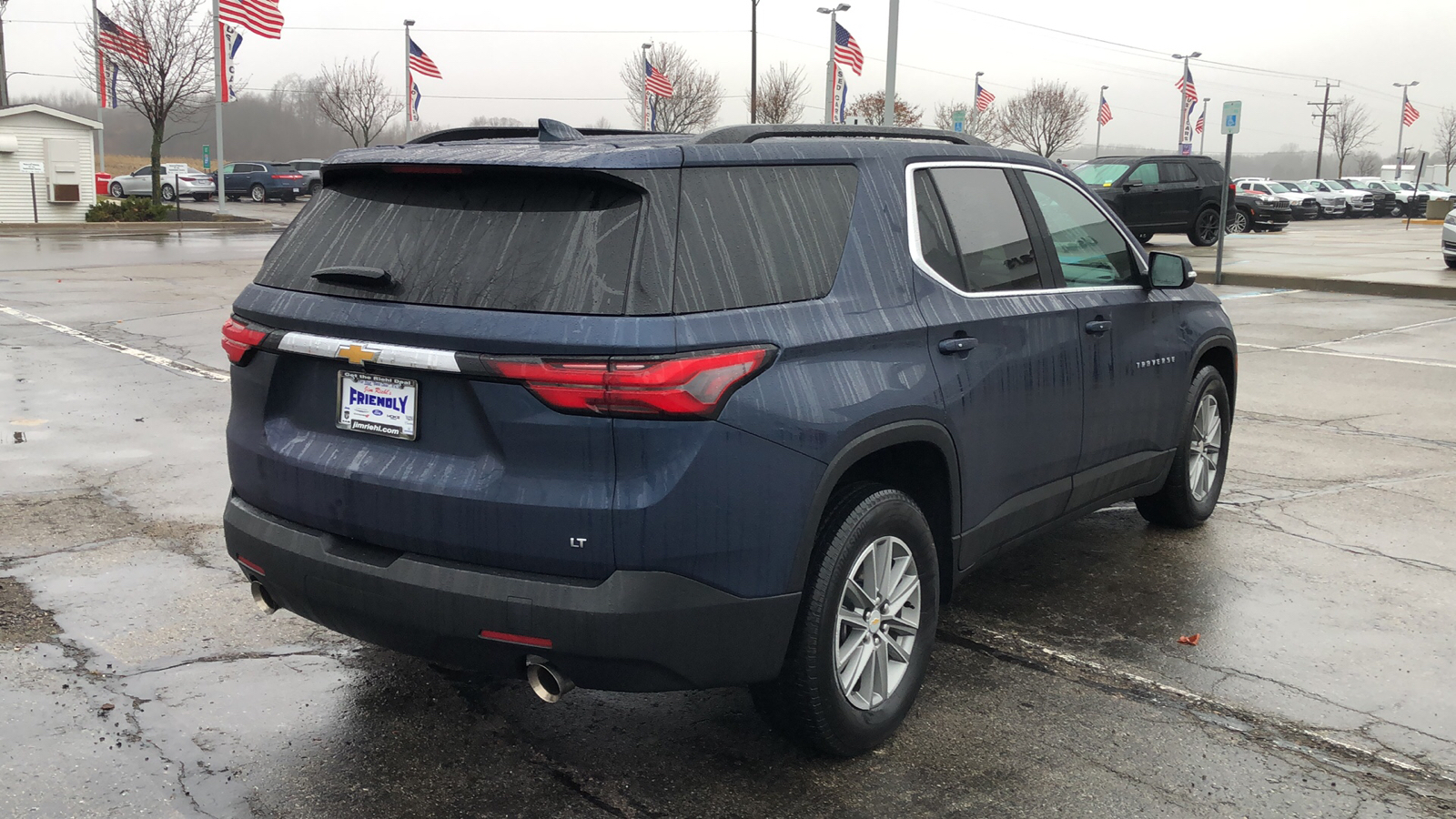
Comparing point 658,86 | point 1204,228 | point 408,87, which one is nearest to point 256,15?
point 408,87

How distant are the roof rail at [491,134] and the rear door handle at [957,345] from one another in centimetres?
121

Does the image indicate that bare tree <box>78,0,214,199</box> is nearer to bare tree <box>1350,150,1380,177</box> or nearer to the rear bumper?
the rear bumper

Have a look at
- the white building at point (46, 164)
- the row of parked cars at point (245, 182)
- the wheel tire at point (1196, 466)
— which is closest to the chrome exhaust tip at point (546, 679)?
the wheel tire at point (1196, 466)

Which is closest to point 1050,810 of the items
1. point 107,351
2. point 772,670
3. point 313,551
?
point 772,670

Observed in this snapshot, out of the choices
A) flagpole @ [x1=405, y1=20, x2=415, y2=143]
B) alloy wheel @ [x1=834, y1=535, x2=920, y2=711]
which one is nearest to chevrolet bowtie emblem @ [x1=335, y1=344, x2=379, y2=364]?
alloy wheel @ [x1=834, y1=535, x2=920, y2=711]

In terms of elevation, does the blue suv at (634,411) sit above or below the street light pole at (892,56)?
below

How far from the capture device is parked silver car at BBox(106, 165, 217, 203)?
157 feet

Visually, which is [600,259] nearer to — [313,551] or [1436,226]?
[313,551]

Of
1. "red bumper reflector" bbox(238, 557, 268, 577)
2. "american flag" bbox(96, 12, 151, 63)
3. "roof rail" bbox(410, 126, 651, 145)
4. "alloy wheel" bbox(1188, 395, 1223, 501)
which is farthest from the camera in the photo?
"american flag" bbox(96, 12, 151, 63)

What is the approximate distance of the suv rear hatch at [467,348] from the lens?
2834 mm

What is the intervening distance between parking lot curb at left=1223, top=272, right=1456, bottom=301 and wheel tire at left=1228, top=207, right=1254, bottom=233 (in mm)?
16194

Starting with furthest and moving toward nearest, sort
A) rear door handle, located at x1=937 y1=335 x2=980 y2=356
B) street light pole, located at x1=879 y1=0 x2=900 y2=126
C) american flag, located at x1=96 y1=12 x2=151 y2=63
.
Answer: american flag, located at x1=96 y1=12 x2=151 y2=63
street light pole, located at x1=879 y1=0 x2=900 y2=126
rear door handle, located at x1=937 y1=335 x2=980 y2=356

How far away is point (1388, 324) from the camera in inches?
570

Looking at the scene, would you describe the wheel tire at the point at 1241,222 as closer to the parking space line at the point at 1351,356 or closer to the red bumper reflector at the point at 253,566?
the parking space line at the point at 1351,356
